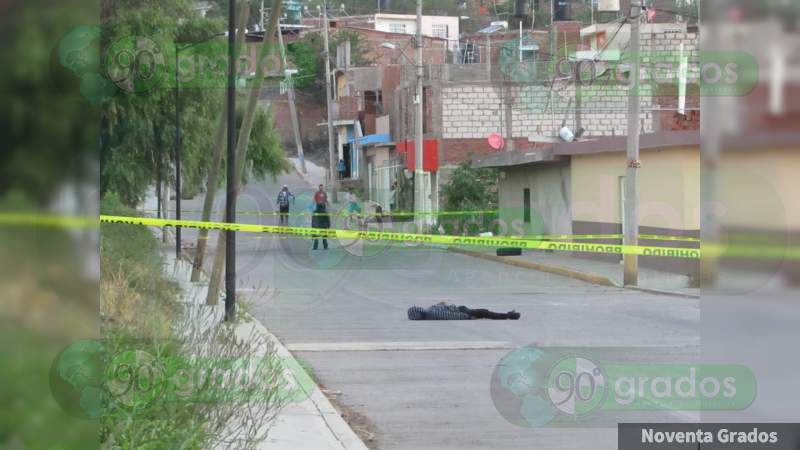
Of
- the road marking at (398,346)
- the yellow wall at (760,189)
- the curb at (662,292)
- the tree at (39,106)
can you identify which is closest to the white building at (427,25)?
the curb at (662,292)

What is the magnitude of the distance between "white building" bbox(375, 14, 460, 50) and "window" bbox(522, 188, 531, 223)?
36.0 ft

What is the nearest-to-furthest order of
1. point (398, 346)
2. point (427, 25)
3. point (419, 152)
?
point (398, 346) < point (419, 152) < point (427, 25)

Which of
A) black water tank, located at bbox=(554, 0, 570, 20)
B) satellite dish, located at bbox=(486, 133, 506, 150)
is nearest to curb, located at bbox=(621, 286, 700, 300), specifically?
satellite dish, located at bbox=(486, 133, 506, 150)

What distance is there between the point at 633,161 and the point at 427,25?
34.2 metres

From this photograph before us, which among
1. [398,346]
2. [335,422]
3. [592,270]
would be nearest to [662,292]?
Result: [592,270]

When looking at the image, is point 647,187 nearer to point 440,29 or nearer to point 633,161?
point 633,161

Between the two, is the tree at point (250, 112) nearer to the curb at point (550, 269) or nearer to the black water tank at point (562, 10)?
the curb at point (550, 269)

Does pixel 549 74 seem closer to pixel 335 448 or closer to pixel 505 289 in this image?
pixel 505 289

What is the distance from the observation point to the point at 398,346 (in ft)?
38.4

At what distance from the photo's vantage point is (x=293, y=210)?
41.2 metres

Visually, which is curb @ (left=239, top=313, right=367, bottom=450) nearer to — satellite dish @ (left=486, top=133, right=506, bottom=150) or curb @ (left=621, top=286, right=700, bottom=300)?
curb @ (left=621, top=286, right=700, bottom=300)

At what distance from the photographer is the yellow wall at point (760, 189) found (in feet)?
6.15

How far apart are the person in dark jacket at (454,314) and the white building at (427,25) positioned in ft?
92.6

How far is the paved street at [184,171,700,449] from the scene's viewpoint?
25.2 feet
